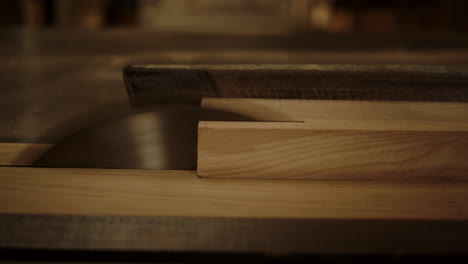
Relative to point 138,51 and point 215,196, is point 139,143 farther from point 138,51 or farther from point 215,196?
point 138,51

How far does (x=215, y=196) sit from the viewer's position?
48 cm

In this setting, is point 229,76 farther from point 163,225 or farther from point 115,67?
point 115,67

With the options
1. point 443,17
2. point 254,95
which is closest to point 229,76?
point 254,95

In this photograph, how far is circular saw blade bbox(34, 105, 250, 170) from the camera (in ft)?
1.96

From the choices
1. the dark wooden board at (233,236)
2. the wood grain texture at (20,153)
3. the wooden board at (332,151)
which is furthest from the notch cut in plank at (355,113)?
the wood grain texture at (20,153)

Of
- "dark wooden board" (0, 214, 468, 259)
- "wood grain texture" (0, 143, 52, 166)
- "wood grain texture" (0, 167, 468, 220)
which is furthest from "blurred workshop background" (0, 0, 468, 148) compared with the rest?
"dark wooden board" (0, 214, 468, 259)

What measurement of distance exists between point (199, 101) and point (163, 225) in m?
0.29

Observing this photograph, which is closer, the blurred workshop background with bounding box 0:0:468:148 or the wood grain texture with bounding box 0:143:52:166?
the wood grain texture with bounding box 0:143:52:166

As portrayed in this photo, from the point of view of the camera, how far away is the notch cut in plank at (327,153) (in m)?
0.53

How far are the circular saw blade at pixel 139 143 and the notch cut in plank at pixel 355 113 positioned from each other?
0.10ft

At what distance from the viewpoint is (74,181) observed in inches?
20.3

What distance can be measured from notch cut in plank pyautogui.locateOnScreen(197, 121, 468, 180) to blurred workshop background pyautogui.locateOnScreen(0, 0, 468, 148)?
26 centimetres

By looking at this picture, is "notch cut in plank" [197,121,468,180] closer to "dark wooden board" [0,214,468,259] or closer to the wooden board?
the wooden board

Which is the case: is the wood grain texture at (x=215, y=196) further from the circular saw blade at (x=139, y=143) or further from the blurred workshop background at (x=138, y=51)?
the blurred workshop background at (x=138, y=51)
